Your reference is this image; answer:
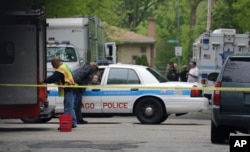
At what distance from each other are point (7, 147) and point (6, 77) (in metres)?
3.21

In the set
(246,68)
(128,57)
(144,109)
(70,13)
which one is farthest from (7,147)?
(128,57)

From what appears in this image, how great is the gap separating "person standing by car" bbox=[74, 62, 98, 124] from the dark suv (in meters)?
5.53

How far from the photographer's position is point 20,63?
Result: 50.7 feet

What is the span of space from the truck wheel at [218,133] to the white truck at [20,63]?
4.16 meters

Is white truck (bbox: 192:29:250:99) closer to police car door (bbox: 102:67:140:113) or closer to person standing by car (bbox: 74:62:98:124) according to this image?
police car door (bbox: 102:67:140:113)

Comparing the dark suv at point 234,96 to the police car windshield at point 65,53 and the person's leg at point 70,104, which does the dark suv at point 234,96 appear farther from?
the police car windshield at point 65,53

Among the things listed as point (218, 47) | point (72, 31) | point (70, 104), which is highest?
point (72, 31)

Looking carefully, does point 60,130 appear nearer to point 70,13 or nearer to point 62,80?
point 62,80

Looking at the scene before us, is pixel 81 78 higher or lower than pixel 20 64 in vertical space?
lower

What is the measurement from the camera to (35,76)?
51.0ft

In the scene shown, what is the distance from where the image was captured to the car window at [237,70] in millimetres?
12766

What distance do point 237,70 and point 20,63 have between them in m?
4.87

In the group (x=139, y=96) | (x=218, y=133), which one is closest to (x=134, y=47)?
(x=139, y=96)

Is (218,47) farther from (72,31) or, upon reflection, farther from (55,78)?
(55,78)
